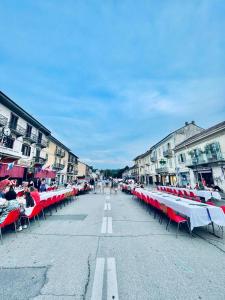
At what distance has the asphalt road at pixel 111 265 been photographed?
2223 millimetres

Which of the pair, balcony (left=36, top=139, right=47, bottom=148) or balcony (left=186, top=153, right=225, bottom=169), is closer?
balcony (left=186, top=153, right=225, bottom=169)

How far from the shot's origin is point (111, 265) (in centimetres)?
293

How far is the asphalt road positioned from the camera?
7.29ft

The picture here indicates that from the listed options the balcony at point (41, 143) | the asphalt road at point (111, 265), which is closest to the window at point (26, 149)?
the balcony at point (41, 143)

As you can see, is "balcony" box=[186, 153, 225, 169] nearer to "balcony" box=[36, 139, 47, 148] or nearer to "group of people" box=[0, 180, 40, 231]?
"group of people" box=[0, 180, 40, 231]

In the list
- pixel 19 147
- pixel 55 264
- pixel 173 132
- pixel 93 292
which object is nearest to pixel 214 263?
pixel 93 292

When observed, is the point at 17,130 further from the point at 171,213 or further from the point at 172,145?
the point at 172,145

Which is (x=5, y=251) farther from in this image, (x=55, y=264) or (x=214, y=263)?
(x=214, y=263)

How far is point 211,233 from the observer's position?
4.84 meters

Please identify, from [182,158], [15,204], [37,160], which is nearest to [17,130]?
[37,160]

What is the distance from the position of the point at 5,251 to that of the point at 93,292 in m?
2.65

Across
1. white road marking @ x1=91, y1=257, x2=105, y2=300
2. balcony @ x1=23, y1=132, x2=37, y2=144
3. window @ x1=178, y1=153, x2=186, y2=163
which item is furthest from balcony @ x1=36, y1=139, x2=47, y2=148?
window @ x1=178, y1=153, x2=186, y2=163

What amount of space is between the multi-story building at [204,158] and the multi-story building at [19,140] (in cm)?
2079

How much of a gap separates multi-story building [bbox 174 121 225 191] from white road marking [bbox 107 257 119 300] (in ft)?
60.5
